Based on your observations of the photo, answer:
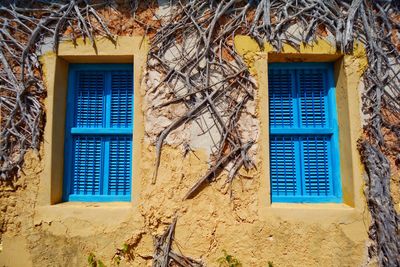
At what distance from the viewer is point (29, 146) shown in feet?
10.2

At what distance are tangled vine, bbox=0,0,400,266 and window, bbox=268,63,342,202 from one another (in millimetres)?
304

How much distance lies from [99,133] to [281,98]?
6.35ft

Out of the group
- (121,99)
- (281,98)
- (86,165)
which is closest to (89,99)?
(121,99)

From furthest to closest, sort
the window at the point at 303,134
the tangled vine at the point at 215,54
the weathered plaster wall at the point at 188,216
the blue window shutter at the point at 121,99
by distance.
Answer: the blue window shutter at the point at 121,99, the window at the point at 303,134, the tangled vine at the point at 215,54, the weathered plaster wall at the point at 188,216

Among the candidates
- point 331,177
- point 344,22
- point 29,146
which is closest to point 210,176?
point 331,177

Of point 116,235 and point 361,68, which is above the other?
point 361,68

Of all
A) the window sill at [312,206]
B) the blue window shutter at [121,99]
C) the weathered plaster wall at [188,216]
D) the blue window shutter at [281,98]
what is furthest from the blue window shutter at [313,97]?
the blue window shutter at [121,99]

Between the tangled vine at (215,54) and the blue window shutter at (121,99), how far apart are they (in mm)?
366

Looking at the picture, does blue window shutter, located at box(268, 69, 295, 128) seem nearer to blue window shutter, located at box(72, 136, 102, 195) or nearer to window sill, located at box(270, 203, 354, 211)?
window sill, located at box(270, 203, 354, 211)

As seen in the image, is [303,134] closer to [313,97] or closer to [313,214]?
[313,97]

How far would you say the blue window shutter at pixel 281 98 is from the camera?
3281 mm

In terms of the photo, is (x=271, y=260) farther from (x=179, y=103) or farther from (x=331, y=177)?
(x=179, y=103)

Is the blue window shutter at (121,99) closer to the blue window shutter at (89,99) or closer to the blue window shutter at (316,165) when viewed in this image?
the blue window shutter at (89,99)

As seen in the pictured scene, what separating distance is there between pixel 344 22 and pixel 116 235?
3.07m
